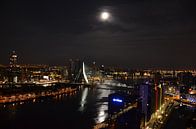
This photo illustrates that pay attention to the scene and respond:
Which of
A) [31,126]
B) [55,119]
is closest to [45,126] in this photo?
[31,126]

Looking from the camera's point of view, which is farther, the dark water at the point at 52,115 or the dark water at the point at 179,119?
the dark water at the point at 52,115

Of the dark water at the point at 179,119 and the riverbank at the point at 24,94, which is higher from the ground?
the riverbank at the point at 24,94

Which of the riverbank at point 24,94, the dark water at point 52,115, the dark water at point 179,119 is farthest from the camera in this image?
the riverbank at point 24,94

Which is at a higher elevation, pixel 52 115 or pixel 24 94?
pixel 24 94

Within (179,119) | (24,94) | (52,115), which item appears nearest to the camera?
(179,119)

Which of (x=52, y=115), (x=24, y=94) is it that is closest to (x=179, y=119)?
(x=52, y=115)

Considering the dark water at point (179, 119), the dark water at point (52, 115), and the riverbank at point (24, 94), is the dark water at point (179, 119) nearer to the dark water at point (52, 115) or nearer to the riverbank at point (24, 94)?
the dark water at point (52, 115)

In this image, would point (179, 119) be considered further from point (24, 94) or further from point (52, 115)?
point (24, 94)

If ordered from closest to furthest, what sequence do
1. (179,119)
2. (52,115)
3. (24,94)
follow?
1. (179,119)
2. (52,115)
3. (24,94)

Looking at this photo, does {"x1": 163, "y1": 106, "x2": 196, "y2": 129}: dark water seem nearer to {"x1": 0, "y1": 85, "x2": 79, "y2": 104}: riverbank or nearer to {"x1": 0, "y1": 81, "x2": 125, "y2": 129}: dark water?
{"x1": 0, "y1": 81, "x2": 125, "y2": 129}: dark water

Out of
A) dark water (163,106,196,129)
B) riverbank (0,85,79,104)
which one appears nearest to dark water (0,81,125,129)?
riverbank (0,85,79,104)

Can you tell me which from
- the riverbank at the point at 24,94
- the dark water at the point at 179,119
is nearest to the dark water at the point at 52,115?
the riverbank at the point at 24,94
